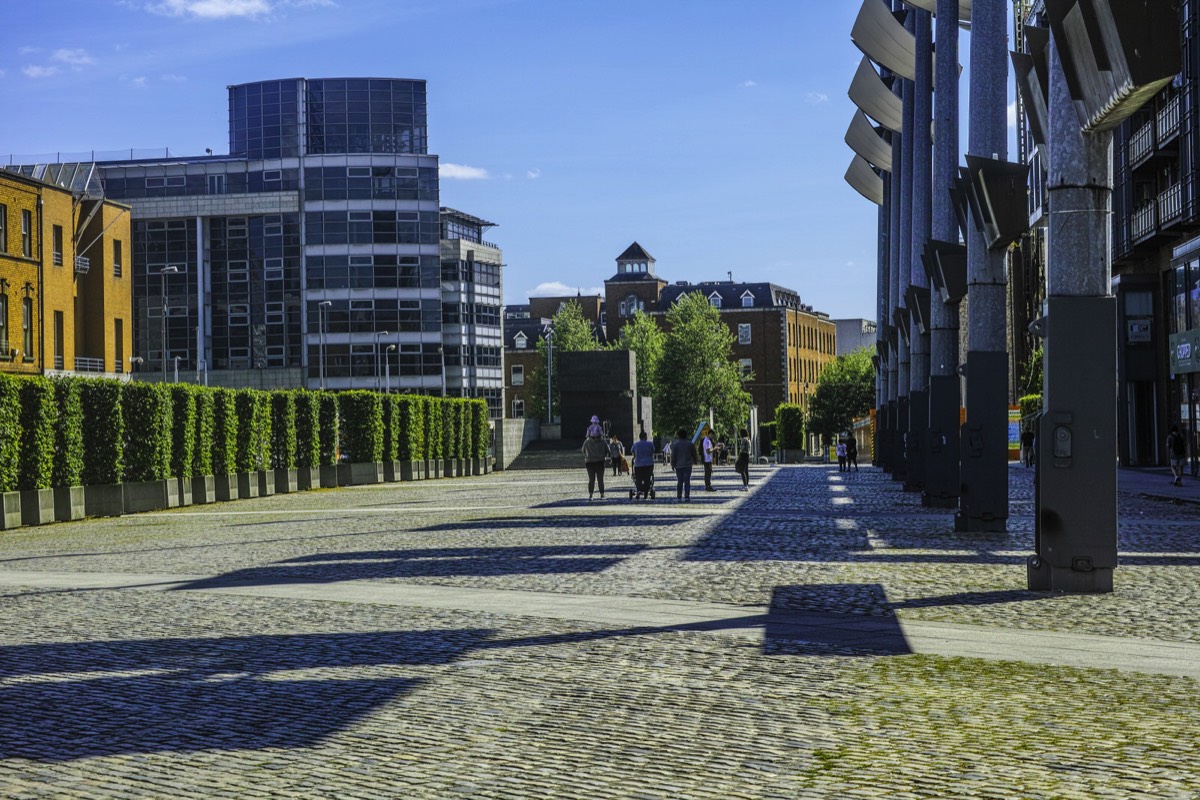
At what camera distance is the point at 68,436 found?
29.6m

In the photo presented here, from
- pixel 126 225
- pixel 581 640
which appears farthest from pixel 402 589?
pixel 126 225

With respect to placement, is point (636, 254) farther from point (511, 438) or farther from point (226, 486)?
point (226, 486)

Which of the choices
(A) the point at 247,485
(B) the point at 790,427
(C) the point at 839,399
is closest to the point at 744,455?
(A) the point at 247,485

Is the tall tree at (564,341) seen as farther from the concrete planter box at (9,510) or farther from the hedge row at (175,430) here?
the concrete planter box at (9,510)

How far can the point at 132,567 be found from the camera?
1744 cm

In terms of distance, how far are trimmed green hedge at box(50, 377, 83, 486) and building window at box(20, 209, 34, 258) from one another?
1146 inches

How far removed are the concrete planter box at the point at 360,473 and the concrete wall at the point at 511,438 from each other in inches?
837

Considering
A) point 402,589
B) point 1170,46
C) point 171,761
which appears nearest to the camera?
point 171,761

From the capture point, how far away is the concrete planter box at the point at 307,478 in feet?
147

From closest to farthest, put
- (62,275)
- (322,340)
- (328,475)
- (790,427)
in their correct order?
(328,475), (62,275), (322,340), (790,427)

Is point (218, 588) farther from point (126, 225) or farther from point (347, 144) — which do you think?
point (347, 144)

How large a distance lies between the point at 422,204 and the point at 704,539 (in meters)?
79.1

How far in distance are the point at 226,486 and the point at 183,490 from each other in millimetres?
2982

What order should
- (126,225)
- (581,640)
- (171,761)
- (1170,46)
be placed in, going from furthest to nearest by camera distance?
(126,225), (1170,46), (581,640), (171,761)
